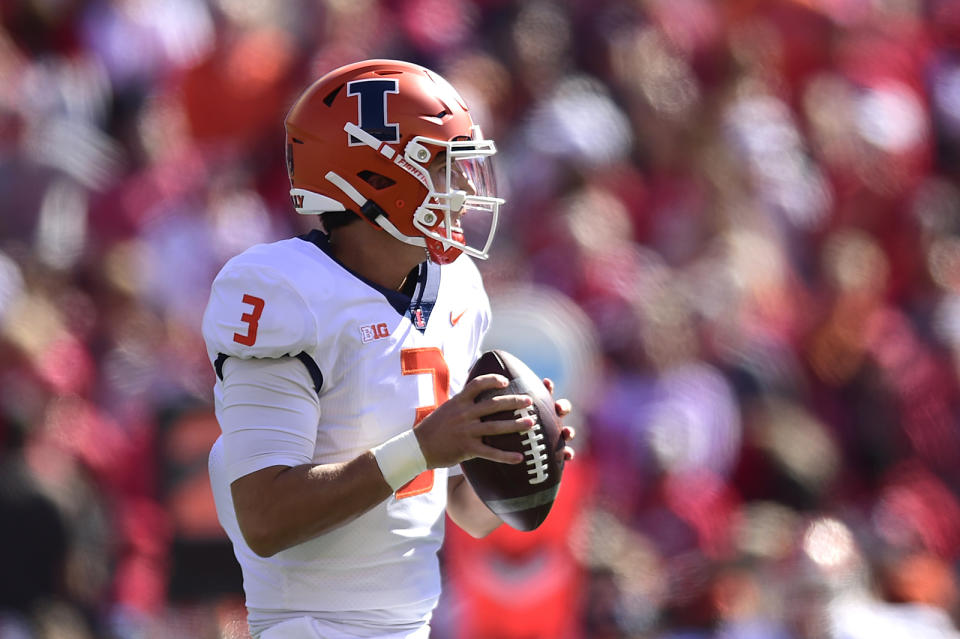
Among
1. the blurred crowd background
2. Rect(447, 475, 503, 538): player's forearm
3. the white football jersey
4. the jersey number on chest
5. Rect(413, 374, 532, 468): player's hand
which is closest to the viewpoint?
Rect(413, 374, 532, 468): player's hand

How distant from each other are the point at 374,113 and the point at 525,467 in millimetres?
701

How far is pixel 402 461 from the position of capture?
2.22 m

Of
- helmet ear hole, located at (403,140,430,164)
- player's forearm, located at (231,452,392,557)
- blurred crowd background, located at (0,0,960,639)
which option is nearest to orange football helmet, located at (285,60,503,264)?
helmet ear hole, located at (403,140,430,164)

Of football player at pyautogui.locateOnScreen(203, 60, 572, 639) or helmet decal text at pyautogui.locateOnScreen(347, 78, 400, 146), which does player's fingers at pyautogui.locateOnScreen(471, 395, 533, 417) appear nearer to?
football player at pyautogui.locateOnScreen(203, 60, 572, 639)

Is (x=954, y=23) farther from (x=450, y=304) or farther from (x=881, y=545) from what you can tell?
(x=450, y=304)

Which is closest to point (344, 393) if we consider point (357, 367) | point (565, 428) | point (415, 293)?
point (357, 367)

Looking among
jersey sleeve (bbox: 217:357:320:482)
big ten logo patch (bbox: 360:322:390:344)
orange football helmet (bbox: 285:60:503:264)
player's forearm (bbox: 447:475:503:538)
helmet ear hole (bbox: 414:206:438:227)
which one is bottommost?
player's forearm (bbox: 447:475:503:538)

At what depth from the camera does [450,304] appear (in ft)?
8.61

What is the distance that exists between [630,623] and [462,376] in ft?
6.99

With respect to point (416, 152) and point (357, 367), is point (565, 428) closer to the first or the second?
point (357, 367)

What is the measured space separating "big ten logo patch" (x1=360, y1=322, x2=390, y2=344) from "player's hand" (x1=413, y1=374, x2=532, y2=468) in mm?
224

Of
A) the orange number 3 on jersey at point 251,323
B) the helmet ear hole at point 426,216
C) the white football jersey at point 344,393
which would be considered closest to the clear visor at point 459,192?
the helmet ear hole at point 426,216

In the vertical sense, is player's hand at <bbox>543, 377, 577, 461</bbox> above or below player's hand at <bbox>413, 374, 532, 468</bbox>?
below

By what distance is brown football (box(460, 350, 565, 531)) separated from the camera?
2369mm
